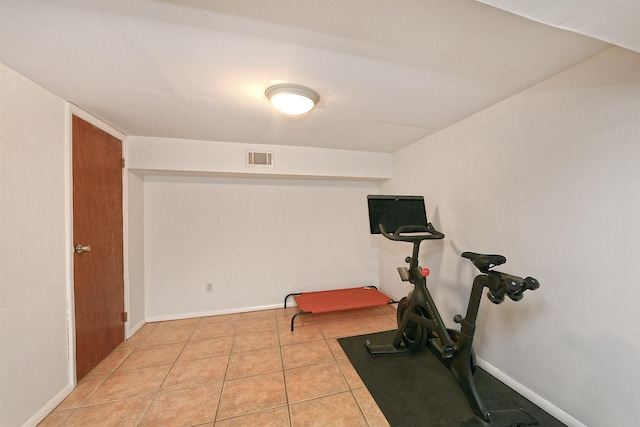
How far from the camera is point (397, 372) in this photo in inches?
77.6

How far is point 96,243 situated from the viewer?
2088 millimetres

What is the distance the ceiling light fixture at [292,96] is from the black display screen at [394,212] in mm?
951

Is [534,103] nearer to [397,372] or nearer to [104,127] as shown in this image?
[397,372]

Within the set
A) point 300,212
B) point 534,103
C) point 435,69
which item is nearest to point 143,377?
point 300,212

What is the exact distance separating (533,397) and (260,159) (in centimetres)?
323

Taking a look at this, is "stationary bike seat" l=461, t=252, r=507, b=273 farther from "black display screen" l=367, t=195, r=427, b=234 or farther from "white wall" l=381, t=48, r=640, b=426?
"black display screen" l=367, t=195, r=427, b=234

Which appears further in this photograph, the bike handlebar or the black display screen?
the black display screen

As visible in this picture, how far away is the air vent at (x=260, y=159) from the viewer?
2.83 meters

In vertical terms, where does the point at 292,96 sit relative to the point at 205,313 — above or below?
above

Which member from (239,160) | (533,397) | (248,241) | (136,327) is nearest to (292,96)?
(239,160)

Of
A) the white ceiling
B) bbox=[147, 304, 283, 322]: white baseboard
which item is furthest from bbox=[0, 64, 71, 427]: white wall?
bbox=[147, 304, 283, 322]: white baseboard

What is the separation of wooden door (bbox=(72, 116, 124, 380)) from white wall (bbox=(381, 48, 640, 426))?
3.36 meters

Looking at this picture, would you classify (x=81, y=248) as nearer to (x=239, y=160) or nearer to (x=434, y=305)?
(x=239, y=160)

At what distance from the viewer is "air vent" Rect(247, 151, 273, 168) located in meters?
2.83
